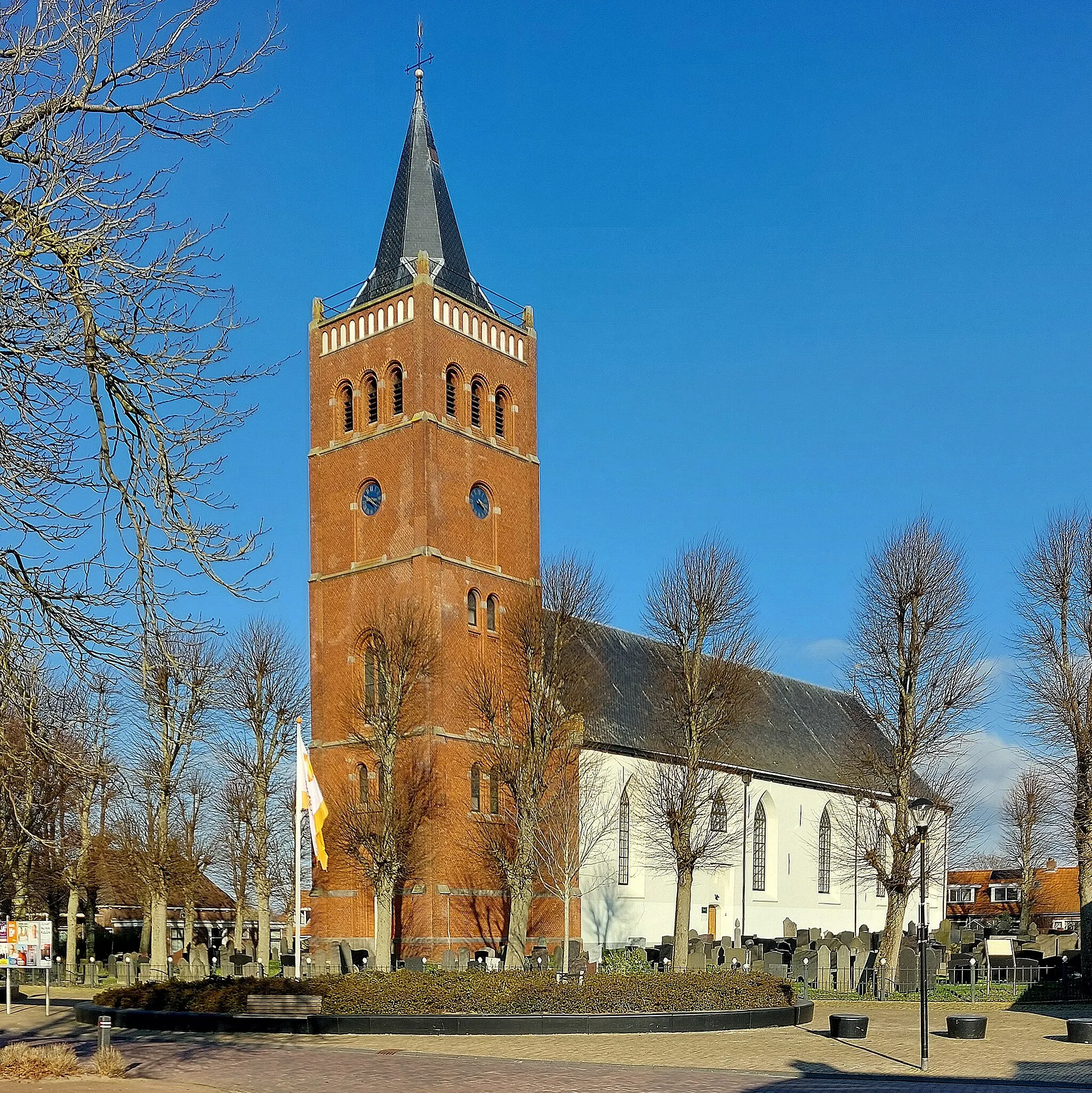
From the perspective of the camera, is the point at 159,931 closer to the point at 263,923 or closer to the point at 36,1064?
the point at 263,923

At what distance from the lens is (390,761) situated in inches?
1601

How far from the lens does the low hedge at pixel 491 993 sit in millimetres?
22844

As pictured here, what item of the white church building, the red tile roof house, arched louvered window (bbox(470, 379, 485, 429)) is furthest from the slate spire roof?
the red tile roof house

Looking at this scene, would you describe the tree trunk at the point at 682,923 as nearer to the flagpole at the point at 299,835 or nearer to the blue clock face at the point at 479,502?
the flagpole at the point at 299,835

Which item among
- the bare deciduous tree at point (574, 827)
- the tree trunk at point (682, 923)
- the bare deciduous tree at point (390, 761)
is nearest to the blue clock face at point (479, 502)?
the bare deciduous tree at point (390, 761)

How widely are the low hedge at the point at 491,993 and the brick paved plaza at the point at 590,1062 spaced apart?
0.73m

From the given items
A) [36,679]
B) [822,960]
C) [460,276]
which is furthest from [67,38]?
[460,276]

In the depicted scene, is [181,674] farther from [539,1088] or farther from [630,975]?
[630,975]

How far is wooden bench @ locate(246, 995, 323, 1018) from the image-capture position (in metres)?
22.5

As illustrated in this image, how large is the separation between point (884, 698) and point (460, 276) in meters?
22.6

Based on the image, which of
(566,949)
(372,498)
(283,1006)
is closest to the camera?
(283,1006)

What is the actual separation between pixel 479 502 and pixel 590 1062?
30222 millimetres

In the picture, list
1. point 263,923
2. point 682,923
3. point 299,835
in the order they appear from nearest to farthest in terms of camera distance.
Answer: point 299,835, point 682,923, point 263,923

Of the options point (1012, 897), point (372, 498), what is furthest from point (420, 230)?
point (1012, 897)
